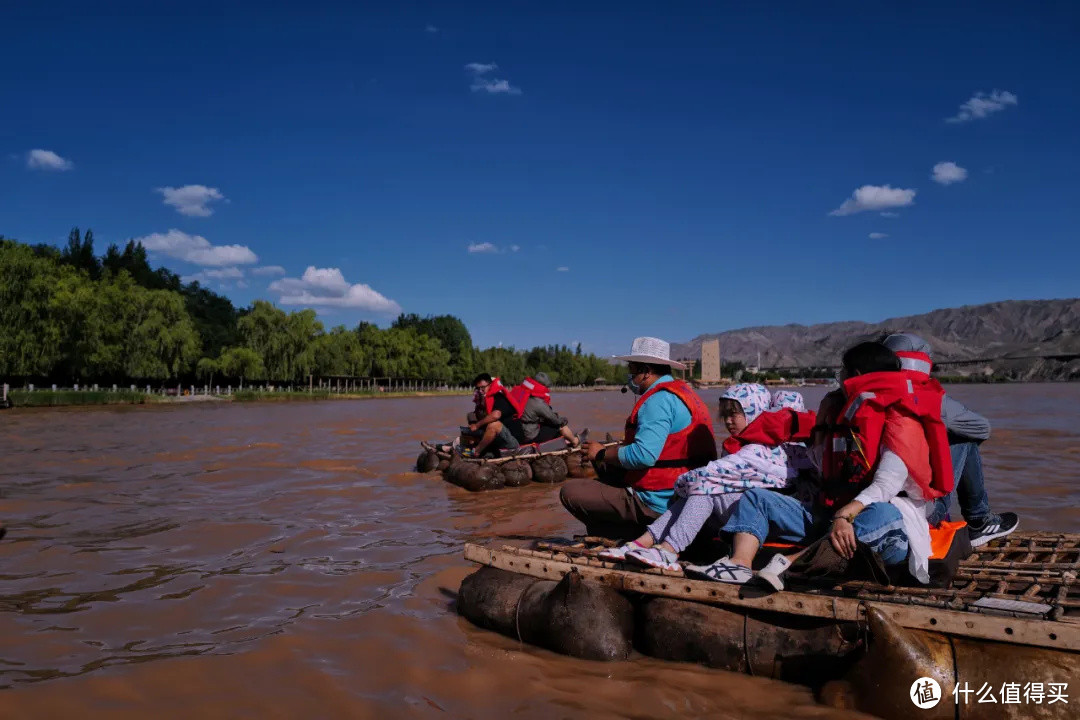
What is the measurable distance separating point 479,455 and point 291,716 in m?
9.21

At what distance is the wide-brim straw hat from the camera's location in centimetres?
598

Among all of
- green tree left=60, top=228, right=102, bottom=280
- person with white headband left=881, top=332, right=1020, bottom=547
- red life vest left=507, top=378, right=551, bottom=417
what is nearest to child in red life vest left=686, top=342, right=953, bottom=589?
person with white headband left=881, top=332, right=1020, bottom=547

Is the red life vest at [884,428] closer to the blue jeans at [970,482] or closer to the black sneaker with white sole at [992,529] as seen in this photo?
the blue jeans at [970,482]

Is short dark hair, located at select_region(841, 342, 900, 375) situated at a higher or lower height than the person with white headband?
higher

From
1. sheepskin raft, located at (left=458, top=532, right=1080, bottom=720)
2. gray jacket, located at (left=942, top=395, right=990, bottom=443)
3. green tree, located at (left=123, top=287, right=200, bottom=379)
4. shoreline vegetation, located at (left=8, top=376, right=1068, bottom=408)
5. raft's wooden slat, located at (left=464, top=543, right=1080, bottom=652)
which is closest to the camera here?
raft's wooden slat, located at (left=464, top=543, right=1080, bottom=652)

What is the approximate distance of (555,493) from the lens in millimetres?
12836

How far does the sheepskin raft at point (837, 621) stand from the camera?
12.4 feet

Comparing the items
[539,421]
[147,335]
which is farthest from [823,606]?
[147,335]

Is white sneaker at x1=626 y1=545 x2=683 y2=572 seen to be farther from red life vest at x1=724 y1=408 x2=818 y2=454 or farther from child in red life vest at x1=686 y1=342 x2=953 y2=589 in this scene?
red life vest at x1=724 y1=408 x2=818 y2=454

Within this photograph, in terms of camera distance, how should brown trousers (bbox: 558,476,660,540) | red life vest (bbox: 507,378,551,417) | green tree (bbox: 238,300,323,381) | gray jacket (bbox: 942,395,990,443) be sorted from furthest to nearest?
1. green tree (bbox: 238,300,323,381)
2. red life vest (bbox: 507,378,551,417)
3. brown trousers (bbox: 558,476,660,540)
4. gray jacket (bbox: 942,395,990,443)

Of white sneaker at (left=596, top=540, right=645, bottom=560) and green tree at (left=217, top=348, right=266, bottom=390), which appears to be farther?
green tree at (left=217, top=348, right=266, bottom=390)

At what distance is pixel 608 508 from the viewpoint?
6156 mm

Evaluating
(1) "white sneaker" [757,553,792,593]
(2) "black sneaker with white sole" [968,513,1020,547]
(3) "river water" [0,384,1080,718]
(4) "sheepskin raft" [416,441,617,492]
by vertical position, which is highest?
(1) "white sneaker" [757,553,792,593]

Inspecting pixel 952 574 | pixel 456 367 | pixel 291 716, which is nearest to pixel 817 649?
pixel 952 574
